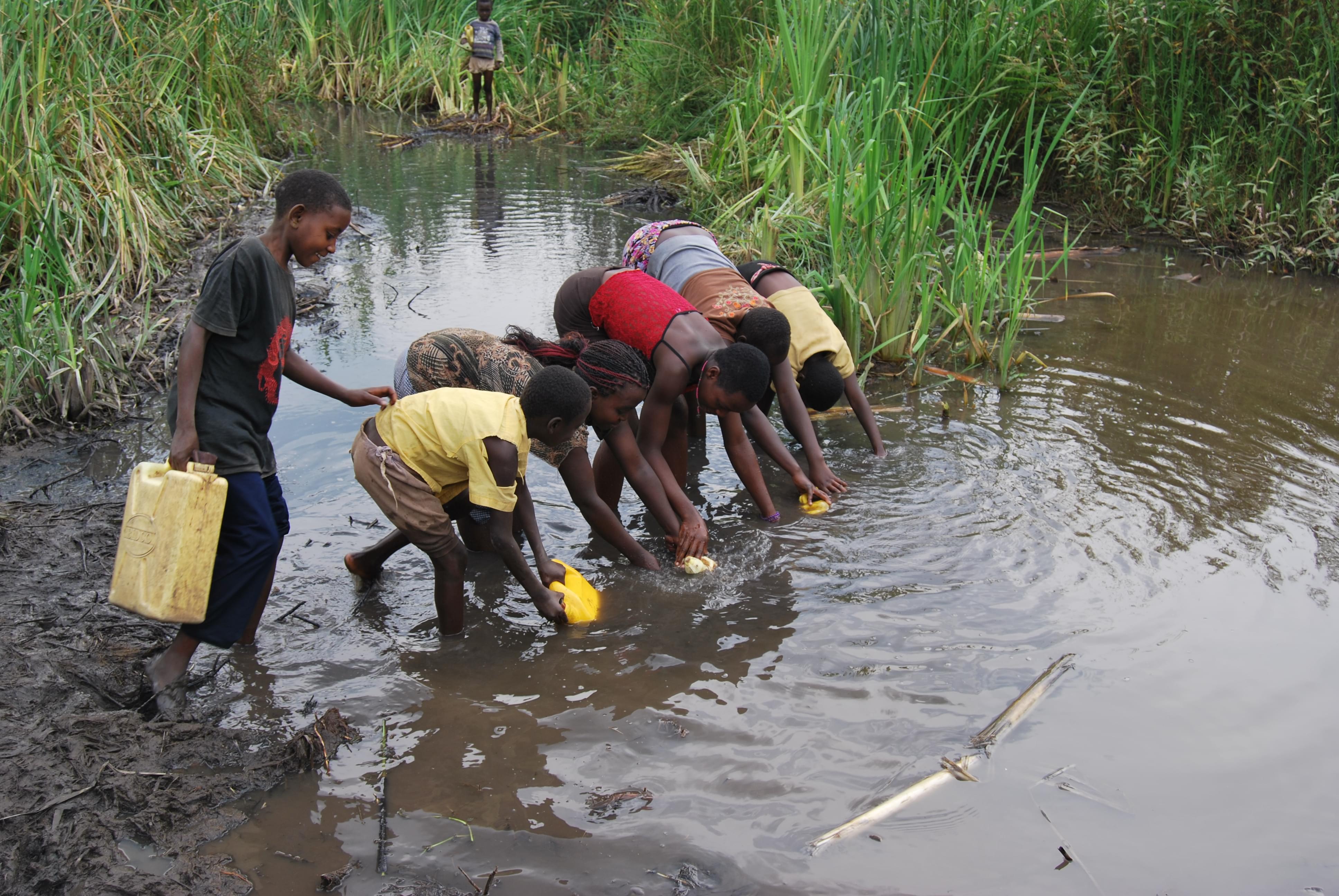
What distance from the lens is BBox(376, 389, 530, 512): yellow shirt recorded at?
298 centimetres

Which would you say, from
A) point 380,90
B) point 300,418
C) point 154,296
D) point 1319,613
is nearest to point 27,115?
point 154,296

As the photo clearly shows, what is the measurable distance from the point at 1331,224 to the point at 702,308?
511 centimetres

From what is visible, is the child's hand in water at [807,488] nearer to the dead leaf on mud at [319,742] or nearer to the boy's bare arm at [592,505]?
the boy's bare arm at [592,505]

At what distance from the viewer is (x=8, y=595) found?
10.7 feet

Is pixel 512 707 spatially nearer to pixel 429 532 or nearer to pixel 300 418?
pixel 429 532

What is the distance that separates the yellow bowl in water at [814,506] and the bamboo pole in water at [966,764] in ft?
4.12

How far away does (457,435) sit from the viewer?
3.03 m

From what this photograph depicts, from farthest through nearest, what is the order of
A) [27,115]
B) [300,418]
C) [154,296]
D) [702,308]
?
[154,296] → [27,115] → [300,418] → [702,308]

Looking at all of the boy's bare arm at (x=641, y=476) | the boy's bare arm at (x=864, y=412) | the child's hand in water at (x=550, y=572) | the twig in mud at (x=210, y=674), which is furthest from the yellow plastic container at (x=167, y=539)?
the boy's bare arm at (x=864, y=412)

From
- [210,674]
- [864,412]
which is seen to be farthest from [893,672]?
[210,674]

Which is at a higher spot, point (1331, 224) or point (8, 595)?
point (1331, 224)

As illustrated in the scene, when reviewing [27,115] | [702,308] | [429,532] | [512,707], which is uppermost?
[27,115]

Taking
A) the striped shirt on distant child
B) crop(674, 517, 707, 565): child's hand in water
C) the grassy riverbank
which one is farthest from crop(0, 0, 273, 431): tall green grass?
the striped shirt on distant child

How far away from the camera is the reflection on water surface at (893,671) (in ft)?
7.86
